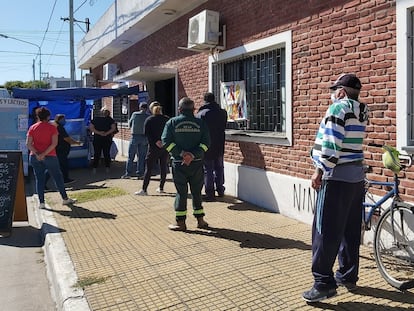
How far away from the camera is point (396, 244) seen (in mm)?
4164

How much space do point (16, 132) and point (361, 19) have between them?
369 inches

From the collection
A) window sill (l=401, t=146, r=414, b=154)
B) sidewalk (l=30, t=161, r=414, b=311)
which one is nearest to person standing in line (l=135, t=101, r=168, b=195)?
sidewalk (l=30, t=161, r=414, b=311)

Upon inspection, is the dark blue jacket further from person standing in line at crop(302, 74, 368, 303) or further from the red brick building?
person standing in line at crop(302, 74, 368, 303)

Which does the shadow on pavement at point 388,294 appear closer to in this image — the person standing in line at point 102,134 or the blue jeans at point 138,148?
the blue jeans at point 138,148

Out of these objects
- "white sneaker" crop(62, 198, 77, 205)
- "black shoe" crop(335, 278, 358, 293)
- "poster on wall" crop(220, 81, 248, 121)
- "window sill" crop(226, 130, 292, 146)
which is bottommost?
"black shoe" crop(335, 278, 358, 293)

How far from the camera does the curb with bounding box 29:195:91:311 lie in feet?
13.0

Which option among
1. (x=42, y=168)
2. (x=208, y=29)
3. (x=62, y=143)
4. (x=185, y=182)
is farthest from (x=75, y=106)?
(x=185, y=182)

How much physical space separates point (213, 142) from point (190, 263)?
10.9ft

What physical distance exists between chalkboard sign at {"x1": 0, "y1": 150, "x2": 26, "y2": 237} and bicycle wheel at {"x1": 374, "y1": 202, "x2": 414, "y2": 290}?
201 inches

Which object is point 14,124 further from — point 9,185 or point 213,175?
point 213,175

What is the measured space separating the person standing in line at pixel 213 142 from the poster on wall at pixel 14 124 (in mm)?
5912

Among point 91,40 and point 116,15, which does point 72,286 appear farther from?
point 91,40

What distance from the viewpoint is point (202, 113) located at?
7.82 m

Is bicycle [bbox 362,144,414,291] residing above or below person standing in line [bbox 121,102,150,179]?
below
